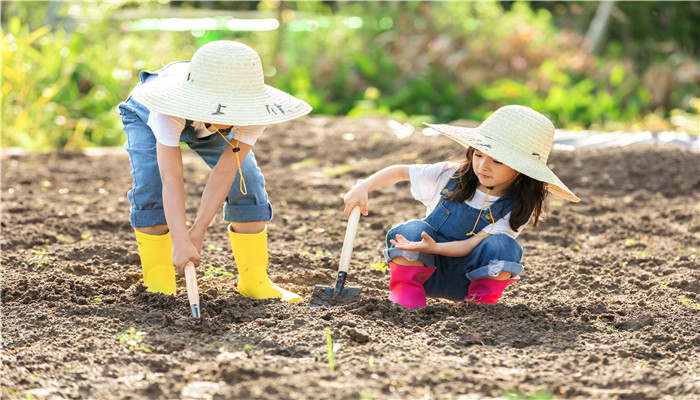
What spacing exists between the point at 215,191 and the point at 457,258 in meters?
0.98

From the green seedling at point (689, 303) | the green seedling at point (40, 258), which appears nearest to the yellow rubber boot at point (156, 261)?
the green seedling at point (40, 258)

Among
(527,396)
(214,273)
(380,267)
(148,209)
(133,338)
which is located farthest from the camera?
(380,267)

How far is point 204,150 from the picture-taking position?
2924mm

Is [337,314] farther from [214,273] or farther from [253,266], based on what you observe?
[214,273]

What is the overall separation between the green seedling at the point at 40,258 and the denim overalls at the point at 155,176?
0.64 metres

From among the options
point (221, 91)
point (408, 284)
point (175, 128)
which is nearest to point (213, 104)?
point (221, 91)

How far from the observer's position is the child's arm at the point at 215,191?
8.75ft

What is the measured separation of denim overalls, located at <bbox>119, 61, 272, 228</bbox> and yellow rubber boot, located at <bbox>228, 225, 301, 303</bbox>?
8cm

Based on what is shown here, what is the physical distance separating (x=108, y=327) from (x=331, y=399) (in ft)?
3.12

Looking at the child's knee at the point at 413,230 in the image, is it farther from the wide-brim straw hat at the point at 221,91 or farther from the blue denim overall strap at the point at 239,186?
the wide-brim straw hat at the point at 221,91

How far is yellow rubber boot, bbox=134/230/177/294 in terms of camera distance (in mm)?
2875

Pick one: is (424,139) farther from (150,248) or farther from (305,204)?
(150,248)

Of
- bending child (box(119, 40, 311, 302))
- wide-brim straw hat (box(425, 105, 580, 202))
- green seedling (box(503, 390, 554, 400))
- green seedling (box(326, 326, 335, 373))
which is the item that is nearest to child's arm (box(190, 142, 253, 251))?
bending child (box(119, 40, 311, 302))

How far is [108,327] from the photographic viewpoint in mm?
2473
